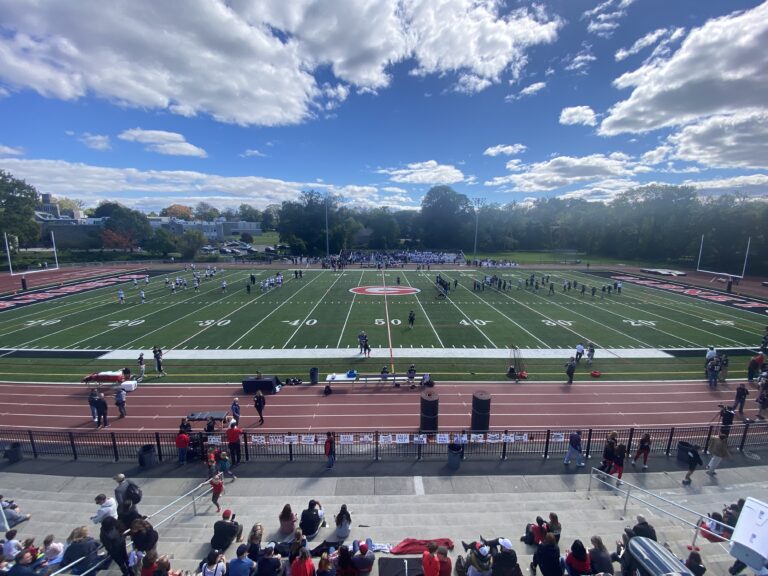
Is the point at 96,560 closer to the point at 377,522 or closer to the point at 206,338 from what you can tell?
the point at 377,522

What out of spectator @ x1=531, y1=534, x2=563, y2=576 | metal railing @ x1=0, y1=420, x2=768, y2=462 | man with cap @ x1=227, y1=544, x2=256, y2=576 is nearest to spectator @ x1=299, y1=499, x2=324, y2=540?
man with cap @ x1=227, y1=544, x2=256, y2=576

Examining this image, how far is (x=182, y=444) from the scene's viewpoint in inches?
454

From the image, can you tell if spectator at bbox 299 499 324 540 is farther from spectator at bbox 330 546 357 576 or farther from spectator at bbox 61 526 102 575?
spectator at bbox 61 526 102 575

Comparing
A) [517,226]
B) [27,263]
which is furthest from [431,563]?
[517,226]

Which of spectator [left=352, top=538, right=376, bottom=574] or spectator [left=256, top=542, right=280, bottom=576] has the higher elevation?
spectator [left=256, top=542, right=280, bottom=576]

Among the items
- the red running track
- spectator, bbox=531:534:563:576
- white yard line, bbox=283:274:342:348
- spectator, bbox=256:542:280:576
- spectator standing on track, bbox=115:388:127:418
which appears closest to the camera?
spectator, bbox=256:542:280:576

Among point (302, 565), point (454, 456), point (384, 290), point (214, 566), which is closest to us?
point (302, 565)

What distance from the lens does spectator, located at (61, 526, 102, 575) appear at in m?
7.00

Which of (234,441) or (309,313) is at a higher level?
(234,441)

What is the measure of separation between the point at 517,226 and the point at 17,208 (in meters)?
119

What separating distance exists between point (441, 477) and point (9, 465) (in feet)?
44.6

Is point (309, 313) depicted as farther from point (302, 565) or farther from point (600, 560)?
point (600, 560)

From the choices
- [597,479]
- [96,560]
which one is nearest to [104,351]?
[96,560]

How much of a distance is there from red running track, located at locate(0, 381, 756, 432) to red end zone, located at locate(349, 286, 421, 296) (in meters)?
23.3
